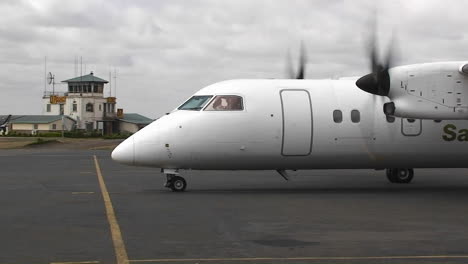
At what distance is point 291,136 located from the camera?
771 inches

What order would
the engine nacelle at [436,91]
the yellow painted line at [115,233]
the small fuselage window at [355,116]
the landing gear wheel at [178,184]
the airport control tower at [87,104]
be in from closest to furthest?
the yellow painted line at [115,233] → the engine nacelle at [436,91] → the landing gear wheel at [178,184] → the small fuselage window at [355,116] → the airport control tower at [87,104]

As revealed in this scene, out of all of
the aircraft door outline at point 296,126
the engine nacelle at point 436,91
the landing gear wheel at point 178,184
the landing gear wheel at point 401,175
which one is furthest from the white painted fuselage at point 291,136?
the landing gear wheel at point 401,175

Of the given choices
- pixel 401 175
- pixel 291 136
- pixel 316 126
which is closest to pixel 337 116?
pixel 316 126

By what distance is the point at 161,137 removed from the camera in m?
19.0

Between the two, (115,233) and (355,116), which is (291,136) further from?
(115,233)

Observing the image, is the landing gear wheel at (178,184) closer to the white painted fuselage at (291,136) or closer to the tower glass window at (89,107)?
the white painted fuselage at (291,136)

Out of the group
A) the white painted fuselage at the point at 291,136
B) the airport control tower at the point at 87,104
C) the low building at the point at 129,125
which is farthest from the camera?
the low building at the point at 129,125

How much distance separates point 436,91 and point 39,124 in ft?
401

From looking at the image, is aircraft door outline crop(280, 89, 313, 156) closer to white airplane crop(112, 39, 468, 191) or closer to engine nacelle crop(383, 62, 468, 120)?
white airplane crop(112, 39, 468, 191)

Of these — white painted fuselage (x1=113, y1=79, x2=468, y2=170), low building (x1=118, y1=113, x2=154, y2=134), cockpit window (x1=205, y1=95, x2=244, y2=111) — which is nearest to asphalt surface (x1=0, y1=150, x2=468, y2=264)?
white painted fuselage (x1=113, y1=79, x2=468, y2=170)

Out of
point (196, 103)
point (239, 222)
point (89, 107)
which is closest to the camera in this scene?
point (239, 222)

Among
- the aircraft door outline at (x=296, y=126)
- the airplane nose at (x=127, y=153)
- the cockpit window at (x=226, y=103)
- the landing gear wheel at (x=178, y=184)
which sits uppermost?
the cockpit window at (x=226, y=103)

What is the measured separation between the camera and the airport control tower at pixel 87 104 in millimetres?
121062

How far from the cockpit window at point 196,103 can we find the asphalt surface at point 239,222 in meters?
2.57
